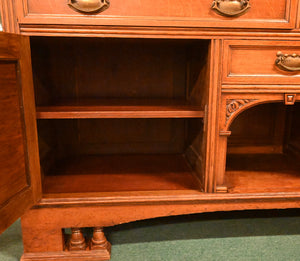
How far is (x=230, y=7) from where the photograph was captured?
2.82 feet

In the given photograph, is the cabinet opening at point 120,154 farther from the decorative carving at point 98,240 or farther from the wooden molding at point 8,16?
the wooden molding at point 8,16

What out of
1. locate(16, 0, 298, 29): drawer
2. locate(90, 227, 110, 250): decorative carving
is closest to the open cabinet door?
locate(16, 0, 298, 29): drawer

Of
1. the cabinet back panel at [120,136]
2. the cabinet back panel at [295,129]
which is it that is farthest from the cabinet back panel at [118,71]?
the cabinet back panel at [295,129]

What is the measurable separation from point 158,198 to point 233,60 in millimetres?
510

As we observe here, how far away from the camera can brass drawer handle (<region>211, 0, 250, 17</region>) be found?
33.7 inches

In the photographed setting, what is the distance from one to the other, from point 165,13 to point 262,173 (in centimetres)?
74

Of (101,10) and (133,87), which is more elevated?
(101,10)

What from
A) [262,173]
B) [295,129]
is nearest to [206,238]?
[262,173]

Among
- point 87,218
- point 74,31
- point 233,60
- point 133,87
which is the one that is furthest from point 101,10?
point 87,218

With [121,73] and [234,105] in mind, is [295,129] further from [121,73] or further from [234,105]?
[121,73]

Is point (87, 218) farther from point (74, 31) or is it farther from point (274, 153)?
point (274, 153)

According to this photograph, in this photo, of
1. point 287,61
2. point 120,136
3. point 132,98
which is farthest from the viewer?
point 120,136

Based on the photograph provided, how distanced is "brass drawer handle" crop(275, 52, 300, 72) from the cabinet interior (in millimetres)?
247

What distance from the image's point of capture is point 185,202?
98 cm
